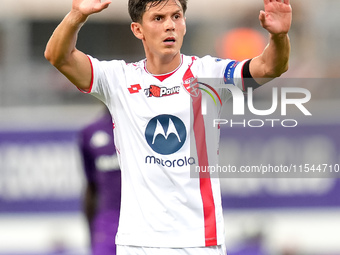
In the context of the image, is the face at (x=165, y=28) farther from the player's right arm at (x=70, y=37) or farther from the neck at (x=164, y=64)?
the player's right arm at (x=70, y=37)

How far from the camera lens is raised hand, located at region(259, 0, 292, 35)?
3.71 m

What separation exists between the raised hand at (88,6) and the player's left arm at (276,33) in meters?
0.84

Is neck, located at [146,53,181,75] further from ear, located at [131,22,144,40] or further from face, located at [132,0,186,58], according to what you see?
ear, located at [131,22,144,40]

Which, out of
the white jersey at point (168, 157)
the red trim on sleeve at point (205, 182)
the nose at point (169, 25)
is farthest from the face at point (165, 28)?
the red trim on sleeve at point (205, 182)

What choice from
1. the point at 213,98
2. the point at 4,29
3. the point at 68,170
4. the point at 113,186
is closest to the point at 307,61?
the point at 68,170

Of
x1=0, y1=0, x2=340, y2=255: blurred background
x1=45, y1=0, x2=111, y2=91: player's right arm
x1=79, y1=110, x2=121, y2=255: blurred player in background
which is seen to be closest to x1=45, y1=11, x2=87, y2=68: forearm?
x1=45, y1=0, x2=111, y2=91: player's right arm

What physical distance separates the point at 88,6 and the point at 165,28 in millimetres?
436

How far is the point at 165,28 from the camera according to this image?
3965mm

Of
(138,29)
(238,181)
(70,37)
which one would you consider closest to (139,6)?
(138,29)

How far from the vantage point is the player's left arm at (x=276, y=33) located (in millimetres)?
3713

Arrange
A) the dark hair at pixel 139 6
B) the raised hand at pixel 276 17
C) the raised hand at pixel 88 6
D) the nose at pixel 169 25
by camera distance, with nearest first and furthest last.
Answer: the raised hand at pixel 276 17 → the raised hand at pixel 88 6 → the nose at pixel 169 25 → the dark hair at pixel 139 6

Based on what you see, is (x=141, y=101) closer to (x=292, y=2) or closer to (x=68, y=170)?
(x=68, y=170)

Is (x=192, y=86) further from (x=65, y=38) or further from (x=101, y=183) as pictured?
(x=101, y=183)

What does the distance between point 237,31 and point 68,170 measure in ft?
9.64
